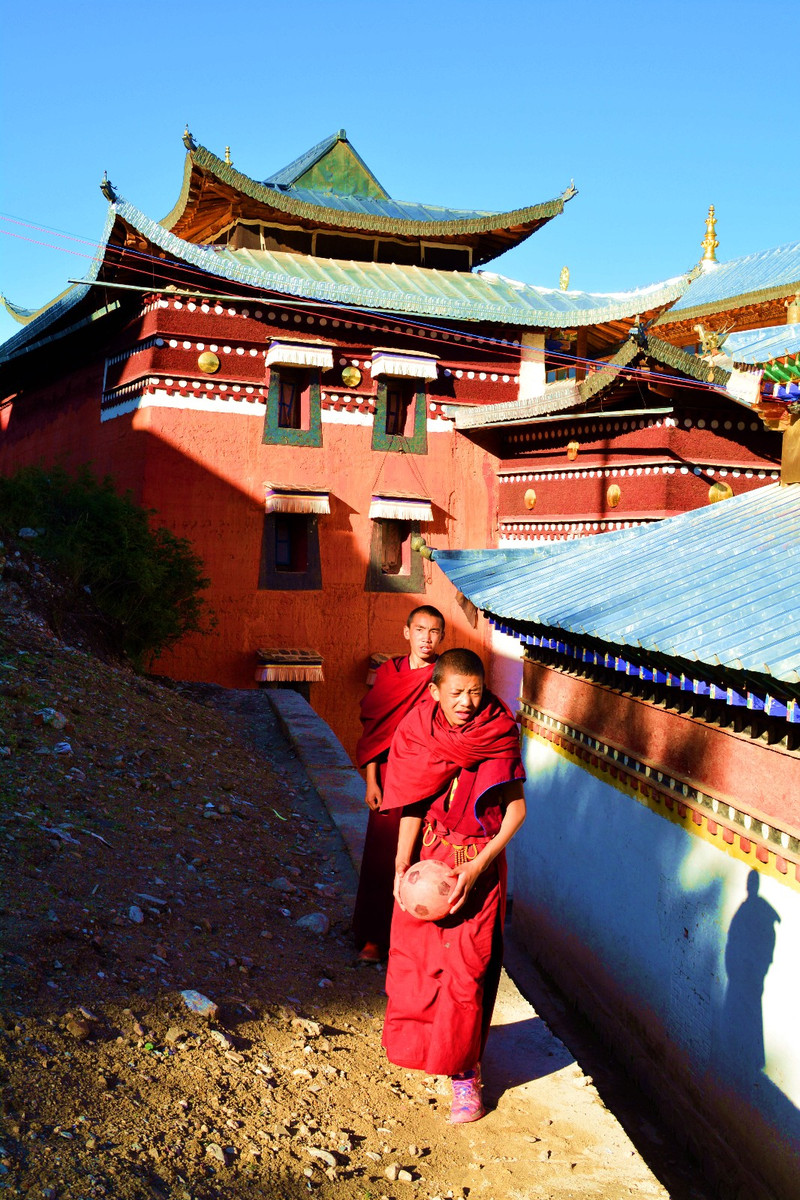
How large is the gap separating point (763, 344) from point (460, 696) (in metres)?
3.45

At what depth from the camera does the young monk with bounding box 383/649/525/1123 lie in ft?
10.7

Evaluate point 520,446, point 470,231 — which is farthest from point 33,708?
point 470,231

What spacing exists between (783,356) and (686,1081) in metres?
3.46

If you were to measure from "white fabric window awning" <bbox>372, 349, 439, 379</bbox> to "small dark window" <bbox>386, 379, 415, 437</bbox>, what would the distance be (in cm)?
24

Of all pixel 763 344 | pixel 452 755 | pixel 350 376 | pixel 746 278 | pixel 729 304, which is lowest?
pixel 452 755

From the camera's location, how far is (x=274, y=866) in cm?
538

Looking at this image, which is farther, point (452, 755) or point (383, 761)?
point (383, 761)

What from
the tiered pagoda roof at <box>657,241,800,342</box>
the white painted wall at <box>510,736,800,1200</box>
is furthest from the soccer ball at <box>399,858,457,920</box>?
the tiered pagoda roof at <box>657,241,800,342</box>

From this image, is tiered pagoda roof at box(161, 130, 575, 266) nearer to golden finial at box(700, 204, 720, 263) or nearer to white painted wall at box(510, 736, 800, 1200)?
golden finial at box(700, 204, 720, 263)

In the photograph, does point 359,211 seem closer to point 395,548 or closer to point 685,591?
point 395,548

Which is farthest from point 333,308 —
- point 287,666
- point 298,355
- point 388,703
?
point 388,703

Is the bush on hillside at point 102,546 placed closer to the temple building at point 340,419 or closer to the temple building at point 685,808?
the temple building at point 340,419

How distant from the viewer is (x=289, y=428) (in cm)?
1284

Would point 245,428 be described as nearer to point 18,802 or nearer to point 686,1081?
point 18,802
